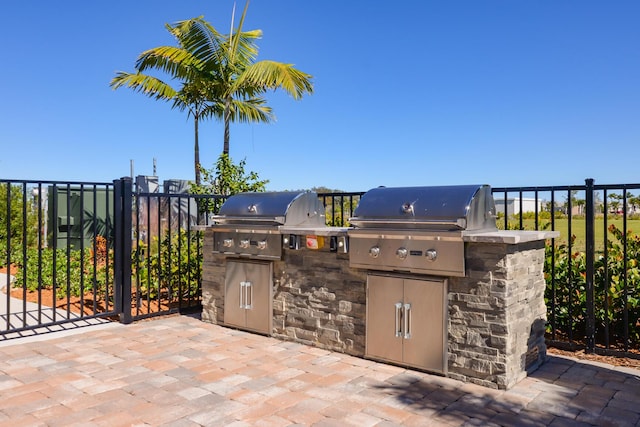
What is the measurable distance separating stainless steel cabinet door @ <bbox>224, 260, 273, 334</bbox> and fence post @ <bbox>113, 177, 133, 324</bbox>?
49.3 inches

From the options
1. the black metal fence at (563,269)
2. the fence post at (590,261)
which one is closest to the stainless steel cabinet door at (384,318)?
the black metal fence at (563,269)

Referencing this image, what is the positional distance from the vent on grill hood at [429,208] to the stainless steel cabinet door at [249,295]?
142 centimetres

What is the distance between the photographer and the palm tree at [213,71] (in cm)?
927

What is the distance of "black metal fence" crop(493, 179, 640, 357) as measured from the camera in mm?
3943

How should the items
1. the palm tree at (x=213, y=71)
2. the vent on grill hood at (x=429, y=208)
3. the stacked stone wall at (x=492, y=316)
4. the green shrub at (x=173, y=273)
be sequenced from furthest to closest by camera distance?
1. the palm tree at (x=213, y=71)
2. the green shrub at (x=173, y=273)
3. the vent on grill hood at (x=429, y=208)
4. the stacked stone wall at (x=492, y=316)

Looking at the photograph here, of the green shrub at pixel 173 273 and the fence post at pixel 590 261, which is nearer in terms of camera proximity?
the fence post at pixel 590 261

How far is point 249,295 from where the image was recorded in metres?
4.79

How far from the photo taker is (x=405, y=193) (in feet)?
12.1

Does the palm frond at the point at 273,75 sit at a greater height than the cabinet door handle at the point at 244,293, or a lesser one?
greater

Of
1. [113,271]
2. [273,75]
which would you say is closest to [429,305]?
[113,271]

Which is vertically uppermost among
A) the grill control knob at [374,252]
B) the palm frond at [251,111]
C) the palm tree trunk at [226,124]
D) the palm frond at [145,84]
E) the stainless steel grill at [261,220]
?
the palm frond at [145,84]

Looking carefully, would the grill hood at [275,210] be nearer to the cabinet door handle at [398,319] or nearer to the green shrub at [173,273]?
the green shrub at [173,273]

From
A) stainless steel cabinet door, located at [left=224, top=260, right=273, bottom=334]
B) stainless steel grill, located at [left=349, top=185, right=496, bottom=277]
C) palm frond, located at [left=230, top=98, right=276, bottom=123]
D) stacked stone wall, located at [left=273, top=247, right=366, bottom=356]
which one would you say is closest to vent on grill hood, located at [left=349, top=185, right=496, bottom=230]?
stainless steel grill, located at [left=349, top=185, right=496, bottom=277]

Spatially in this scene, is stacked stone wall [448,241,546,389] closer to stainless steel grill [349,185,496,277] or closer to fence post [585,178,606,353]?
stainless steel grill [349,185,496,277]
